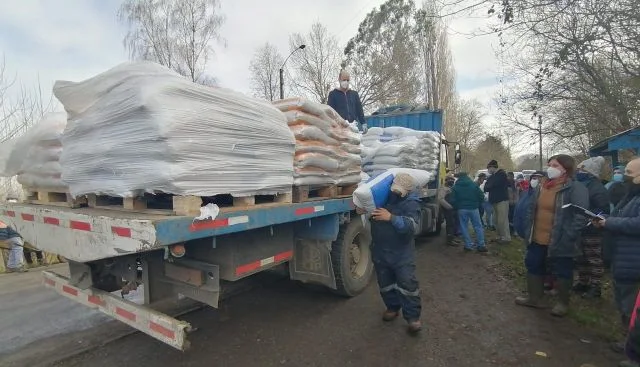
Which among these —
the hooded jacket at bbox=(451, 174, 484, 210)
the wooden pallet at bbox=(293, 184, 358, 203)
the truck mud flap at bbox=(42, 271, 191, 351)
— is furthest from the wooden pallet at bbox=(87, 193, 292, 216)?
the hooded jacket at bbox=(451, 174, 484, 210)

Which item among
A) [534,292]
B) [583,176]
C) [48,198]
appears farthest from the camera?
[583,176]

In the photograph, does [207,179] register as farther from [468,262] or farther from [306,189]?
[468,262]

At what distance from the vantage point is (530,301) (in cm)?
434

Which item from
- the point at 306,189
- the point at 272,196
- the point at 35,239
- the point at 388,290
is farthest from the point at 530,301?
the point at 35,239

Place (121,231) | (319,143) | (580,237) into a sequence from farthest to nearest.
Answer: (580,237) < (319,143) < (121,231)

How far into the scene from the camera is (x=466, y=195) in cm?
731

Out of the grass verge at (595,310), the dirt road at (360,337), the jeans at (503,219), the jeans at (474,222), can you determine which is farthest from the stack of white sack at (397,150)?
the grass verge at (595,310)

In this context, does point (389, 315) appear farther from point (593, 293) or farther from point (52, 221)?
point (52, 221)

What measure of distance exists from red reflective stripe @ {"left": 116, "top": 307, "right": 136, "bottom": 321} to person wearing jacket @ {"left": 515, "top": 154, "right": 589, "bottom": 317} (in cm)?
402

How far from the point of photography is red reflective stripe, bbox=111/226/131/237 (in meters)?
2.19

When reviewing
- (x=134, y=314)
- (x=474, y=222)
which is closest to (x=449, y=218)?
(x=474, y=222)

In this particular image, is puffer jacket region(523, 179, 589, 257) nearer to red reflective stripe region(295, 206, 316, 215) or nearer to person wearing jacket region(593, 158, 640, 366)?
person wearing jacket region(593, 158, 640, 366)

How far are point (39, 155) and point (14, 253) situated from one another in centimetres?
455

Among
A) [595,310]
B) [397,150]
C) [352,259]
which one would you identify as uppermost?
[397,150]
